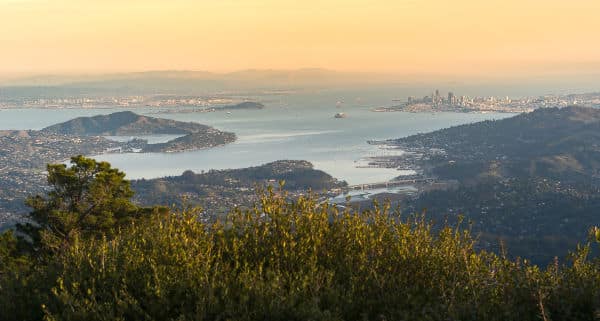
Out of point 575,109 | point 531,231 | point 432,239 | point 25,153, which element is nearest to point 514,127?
point 575,109

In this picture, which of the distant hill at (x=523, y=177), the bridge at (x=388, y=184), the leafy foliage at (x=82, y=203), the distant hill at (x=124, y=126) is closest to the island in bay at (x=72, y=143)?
the distant hill at (x=124, y=126)

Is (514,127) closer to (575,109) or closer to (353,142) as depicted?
(575,109)

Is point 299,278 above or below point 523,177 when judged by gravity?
above

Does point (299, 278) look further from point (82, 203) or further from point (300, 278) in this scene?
point (82, 203)

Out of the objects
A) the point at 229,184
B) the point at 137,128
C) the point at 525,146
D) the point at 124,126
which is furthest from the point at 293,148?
the point at 124,126

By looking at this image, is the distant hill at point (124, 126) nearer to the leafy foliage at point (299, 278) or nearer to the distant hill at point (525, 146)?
the distant hill at point (525, 146)

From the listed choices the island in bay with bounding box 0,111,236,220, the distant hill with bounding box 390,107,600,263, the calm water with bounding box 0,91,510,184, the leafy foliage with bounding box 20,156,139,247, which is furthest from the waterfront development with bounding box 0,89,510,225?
the leafy foliage with bounding box 20,156,139,247
